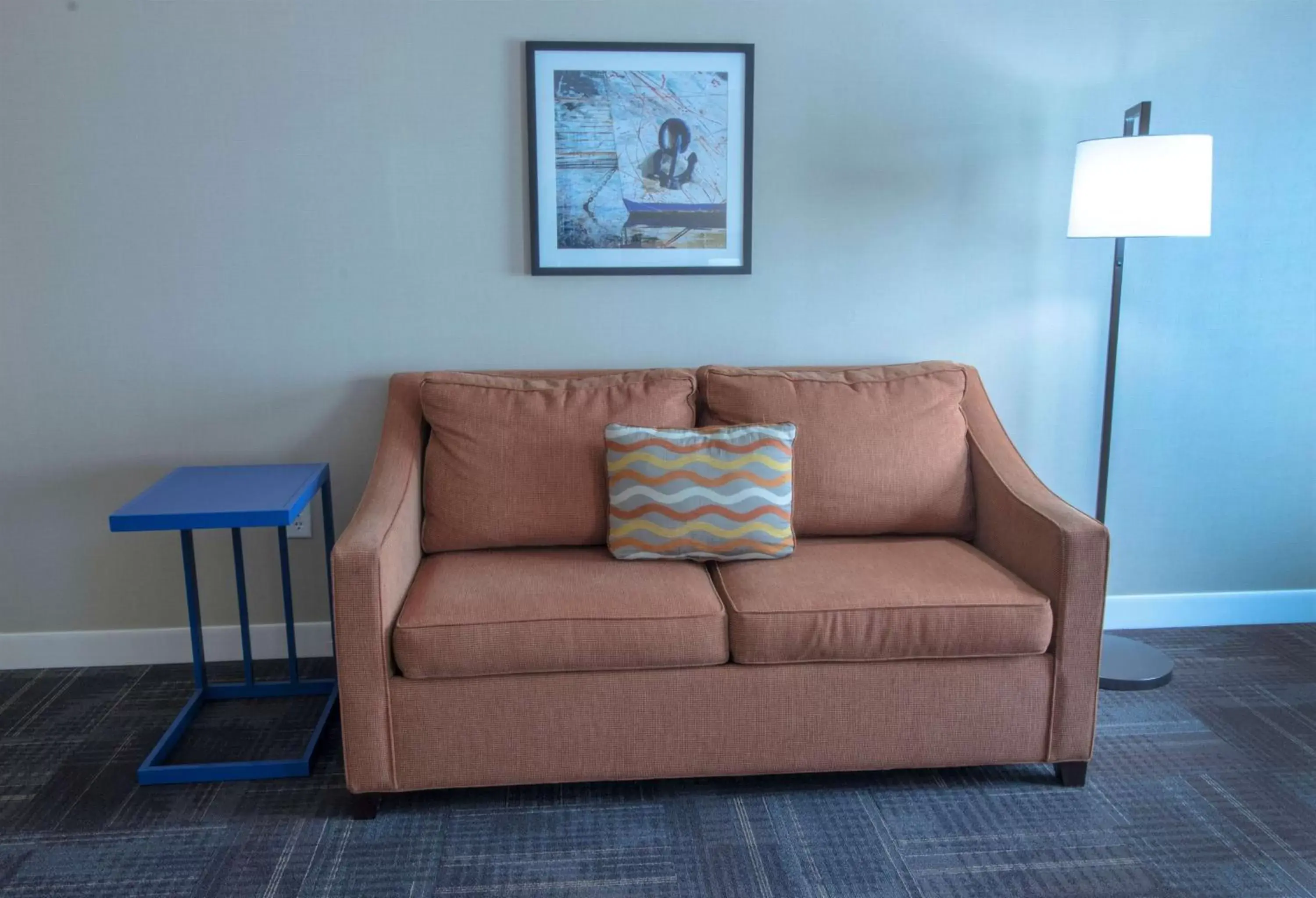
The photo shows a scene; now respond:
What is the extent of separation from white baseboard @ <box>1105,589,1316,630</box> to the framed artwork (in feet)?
4.98

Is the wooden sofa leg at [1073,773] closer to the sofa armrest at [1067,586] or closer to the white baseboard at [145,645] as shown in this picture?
the sofa armrest at [1067,586]

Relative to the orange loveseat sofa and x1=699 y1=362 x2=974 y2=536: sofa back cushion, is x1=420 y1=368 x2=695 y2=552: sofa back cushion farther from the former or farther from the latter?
x1=699 y1=362 x2=974 y2=536: sofa back cushion

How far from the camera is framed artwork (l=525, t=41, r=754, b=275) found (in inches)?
102

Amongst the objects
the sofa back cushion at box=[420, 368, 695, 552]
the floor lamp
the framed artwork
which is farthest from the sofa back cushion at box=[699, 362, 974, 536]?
the floor lamp

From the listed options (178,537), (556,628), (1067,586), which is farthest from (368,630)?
(1067,586)

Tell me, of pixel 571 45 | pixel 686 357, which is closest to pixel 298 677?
pixel 686 357

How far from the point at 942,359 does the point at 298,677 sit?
193cm

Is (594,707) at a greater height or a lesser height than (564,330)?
lesser

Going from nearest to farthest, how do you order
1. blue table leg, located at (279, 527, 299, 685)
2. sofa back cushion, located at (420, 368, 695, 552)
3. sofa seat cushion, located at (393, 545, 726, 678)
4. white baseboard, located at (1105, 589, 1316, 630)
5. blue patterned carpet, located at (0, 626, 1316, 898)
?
blue patterned carpet, located at (0, 626, 1316, 898)
sofa seat cushion, located at (393, 545, 726, 678)
sofa back cushion, located at (420, 368, 695, 552)
blue table leg, located at (279, 527, 299, 685)
white baseboard, located at (1105, 589, 1316, 630)

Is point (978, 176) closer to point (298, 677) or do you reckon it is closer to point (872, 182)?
point (872, 182)

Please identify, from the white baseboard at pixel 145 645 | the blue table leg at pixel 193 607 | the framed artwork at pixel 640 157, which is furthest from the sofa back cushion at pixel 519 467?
the white baseboard at pixel 145 645

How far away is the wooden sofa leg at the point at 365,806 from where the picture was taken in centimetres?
203

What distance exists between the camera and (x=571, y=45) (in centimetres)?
257

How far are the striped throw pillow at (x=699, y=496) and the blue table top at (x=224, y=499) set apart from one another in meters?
0.71
